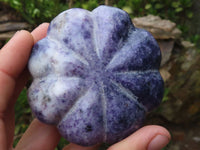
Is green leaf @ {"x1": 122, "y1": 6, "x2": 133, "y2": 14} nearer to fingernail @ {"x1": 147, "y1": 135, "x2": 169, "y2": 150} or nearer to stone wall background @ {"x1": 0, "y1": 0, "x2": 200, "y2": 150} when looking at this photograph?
stone wall background @ {"x1": 0, "y1": 0, "x2": 200, "y2": 150}

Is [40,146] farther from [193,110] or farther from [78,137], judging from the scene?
[193,110]

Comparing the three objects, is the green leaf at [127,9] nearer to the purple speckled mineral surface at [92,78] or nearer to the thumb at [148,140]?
the purple speckled mineral surface at [92,78]

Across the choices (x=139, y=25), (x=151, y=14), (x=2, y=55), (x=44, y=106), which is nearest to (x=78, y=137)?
(x=44, y=106)

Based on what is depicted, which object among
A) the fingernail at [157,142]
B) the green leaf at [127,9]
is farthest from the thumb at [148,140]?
the green leaf at [127,9]

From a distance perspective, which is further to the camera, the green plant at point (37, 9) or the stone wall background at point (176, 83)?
the green plant at point (37, 9)

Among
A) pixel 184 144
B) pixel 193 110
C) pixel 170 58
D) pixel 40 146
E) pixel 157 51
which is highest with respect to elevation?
pixel 157 51

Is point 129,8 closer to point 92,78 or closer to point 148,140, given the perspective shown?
point 92,78

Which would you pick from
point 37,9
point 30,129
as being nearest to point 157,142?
point 30,129
